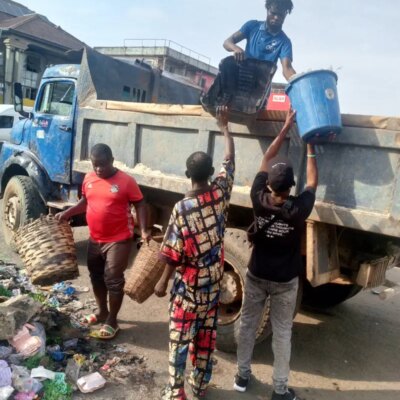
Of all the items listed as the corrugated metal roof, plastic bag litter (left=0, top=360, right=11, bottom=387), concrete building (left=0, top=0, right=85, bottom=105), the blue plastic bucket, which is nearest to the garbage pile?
plastic bag litter (left=0, top=360, right=11, bottom=387)

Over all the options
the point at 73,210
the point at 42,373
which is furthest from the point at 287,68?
the point at 42,373

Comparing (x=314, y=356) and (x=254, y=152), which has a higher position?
(x=254, y=152)

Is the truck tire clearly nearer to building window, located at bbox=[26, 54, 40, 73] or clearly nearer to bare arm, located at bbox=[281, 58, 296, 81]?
bare arm, located at bbox=[281, 58, 296, 81]

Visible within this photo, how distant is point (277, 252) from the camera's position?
2.76 meters

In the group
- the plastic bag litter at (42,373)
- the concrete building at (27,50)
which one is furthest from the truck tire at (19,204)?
the concrete building at (27,50)

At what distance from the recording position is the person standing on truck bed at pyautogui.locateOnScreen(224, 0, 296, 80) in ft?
11.5

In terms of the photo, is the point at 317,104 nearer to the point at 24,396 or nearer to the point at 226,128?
the point at 226,128

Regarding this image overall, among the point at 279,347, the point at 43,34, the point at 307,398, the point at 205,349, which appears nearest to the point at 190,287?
the point at 205,349

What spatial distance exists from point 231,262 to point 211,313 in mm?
678

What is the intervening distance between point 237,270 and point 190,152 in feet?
3.65

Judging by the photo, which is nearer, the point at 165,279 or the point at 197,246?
the point at 197,246

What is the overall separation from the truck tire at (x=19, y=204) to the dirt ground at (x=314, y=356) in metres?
1.14

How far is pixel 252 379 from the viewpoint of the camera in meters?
3.24

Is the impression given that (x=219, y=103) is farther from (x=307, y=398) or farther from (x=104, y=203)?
(x=307, y=398)
